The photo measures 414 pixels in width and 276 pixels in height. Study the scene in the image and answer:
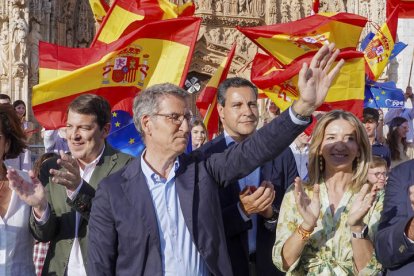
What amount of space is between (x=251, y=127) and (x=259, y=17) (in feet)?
45.3

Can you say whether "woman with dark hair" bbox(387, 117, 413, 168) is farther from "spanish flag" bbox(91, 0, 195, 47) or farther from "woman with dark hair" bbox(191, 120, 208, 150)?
"spanish flag" bbox(91, 0, 195, 47)

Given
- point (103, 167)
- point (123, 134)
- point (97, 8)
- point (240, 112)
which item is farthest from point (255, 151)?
point (97, 8)

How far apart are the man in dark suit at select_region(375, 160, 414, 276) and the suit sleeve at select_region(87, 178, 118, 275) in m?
1.13

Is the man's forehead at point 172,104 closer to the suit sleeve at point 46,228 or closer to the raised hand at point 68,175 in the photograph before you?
the raised hand at point 68,175

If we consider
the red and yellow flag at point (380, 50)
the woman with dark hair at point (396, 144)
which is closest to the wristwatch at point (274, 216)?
the woman with dark hair at point (396, 144)

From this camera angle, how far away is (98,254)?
3.16m

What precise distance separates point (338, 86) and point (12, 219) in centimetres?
395

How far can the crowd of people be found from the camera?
3.04 m

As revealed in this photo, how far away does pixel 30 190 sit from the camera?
3512mm

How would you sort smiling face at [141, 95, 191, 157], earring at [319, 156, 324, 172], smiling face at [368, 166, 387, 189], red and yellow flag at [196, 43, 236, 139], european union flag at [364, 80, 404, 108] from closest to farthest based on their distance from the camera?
1. smiling face at [141, 95, 191, 157]
2. earring at [319, 156, 324, 172]
3. smiling face at [368, 166, 387, 189]
4. red and yellow flag at [196, 43, 236, 139]
5. european union flag at [364, 80, 404, 108]

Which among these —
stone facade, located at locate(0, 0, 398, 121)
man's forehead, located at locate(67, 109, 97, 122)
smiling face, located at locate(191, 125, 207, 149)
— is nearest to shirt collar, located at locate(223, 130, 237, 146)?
man's forehead, located at locate(67, 109, 97, 122)

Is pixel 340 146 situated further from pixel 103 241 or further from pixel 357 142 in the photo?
pixel 103 241

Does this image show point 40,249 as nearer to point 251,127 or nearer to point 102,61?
point 251,127

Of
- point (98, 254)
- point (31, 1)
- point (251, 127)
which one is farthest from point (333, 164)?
point (31, 1)
